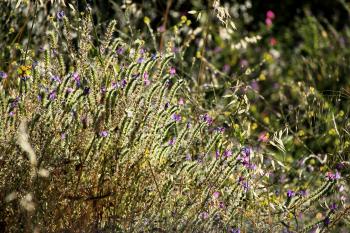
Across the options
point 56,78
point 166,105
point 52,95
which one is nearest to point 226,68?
point 166,105

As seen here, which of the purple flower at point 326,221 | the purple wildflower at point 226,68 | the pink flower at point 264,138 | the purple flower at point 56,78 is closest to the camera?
the purple flower at point 326,221

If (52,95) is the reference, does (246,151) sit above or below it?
below

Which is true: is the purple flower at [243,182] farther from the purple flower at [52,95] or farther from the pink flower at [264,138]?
the purple flower at [52,95]

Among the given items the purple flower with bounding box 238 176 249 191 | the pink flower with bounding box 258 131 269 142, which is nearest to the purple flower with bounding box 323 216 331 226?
the purple flower with bounding box 238 176 249 191

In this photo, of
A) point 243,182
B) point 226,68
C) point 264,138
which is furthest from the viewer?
point 226,68

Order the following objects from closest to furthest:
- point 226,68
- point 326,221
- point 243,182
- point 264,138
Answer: point 326,221 → point 243,182 → point 264,138 → point 226,68

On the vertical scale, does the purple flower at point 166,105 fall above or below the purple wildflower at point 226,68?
above

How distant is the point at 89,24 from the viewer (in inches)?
103

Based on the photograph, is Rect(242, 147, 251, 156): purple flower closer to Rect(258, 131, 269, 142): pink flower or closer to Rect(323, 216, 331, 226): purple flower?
Rect(258, 131, 269, 142): pink flower

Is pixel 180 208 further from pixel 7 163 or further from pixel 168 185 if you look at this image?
pixel 7 163

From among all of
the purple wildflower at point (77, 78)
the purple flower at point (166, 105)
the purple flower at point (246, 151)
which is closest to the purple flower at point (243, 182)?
the purple flower at point (246, 151)

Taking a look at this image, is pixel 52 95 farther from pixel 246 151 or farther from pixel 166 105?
pixel 246 151

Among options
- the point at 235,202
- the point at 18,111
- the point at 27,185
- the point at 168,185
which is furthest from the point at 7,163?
the point at 235,202

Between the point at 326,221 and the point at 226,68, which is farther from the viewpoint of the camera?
the point at 226,68
